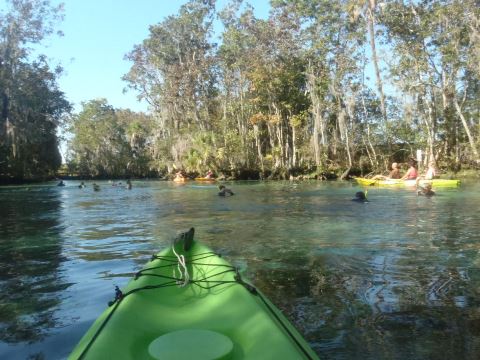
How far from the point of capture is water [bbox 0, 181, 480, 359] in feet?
12.7

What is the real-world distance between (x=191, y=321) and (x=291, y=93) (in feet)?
113

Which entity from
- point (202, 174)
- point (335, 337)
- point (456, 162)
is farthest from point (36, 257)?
point (202, 174)

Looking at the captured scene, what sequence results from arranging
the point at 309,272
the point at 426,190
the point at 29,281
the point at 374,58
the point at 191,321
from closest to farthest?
the point at 191,321
the point at 29,281
the point at 309,272
the point at 426,190
the point at 374,58

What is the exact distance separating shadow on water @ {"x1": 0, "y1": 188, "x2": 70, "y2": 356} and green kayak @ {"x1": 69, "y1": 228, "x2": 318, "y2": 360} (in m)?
1.23

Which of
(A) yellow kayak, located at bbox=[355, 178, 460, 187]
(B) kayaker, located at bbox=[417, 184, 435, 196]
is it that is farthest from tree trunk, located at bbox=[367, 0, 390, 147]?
(B) kayaker, located at bbox=[417, 184, 435, 196]

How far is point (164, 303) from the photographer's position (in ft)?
11.7

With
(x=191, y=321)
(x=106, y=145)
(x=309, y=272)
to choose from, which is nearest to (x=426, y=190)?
(x=309, y=272)

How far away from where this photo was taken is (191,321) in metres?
3.26

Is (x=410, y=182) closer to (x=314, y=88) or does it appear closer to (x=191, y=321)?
(x=314, y=88)

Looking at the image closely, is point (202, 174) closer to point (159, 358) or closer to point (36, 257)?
point (36, 257)

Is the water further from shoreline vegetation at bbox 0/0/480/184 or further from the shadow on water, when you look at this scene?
shoreline vegetation at bbox 0/0/480/184

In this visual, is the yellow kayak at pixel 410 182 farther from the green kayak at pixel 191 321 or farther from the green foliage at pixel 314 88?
the green kayak at pixel 191 321

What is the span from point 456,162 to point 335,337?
3130 cm

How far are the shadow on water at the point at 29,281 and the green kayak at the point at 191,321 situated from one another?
123 centimetres
